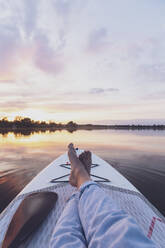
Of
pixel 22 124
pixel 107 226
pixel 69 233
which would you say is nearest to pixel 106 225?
pixel 107 226

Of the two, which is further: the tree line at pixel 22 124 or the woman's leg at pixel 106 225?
the tree line at pixel 22 124

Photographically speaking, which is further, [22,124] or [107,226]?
[22,124]

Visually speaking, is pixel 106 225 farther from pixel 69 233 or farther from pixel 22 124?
pixel 22 124

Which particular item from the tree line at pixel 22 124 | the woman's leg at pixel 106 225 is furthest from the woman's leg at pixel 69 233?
the tree line at pixel 22 124

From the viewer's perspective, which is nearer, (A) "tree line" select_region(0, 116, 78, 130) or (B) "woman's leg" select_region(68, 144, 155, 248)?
(B) "woman's leg" select_region(68, 144, 155, 248)

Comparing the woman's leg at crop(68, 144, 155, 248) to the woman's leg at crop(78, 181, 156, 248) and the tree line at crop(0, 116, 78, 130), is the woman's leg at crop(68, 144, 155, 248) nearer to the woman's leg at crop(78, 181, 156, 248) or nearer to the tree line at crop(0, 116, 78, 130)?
the woman's leg at crop(78, 181, 156, 248)

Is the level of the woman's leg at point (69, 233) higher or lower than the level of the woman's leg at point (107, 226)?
lower

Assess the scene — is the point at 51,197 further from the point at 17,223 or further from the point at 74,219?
the point at 74,219

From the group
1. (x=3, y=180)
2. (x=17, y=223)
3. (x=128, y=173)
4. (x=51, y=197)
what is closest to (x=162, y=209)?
(x=128, y=173)

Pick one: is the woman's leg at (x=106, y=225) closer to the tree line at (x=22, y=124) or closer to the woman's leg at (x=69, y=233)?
the woman's leg at (x=69, y=233)

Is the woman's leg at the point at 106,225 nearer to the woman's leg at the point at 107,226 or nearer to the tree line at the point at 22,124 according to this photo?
the woman's leg at the point at 107,226

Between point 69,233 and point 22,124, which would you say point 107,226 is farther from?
point 22,124

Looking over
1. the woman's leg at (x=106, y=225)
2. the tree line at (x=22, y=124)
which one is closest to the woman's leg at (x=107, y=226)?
the woman's leg at (x=106, y=225)

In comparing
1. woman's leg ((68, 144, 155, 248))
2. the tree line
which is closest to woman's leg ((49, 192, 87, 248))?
woman's leg ((68, 144, 155, 248))
